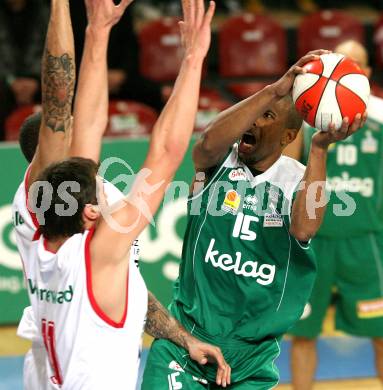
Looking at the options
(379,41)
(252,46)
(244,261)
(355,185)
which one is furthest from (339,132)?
(379,41)

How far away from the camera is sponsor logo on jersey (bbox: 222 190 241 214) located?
4.41 m

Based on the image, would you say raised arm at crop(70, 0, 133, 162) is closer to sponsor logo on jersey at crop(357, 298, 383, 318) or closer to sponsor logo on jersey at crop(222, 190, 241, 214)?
sponsor logo on jersey at crop(222, 190, 241, 214)

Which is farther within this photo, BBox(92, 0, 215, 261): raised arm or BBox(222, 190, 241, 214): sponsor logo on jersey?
BBox(222, 190, 241, 214): sponsor logo on jersey

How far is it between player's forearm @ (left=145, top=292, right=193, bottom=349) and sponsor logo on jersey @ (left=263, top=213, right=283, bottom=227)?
2.02 feet

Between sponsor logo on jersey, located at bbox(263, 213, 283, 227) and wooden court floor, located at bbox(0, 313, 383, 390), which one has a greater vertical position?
sponsor logo on jersey, located at bbox(263, 213, 283, 227)

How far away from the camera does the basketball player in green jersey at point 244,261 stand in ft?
14.4

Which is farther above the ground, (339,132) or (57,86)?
(57,86)

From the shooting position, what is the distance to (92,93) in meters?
4.50

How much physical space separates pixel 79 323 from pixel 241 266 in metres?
1.05

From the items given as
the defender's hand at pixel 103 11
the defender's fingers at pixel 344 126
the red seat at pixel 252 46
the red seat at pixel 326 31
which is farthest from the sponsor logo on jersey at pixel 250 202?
the red seat at pixel 326 31

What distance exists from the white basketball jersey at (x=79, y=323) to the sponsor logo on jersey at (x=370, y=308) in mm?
2732

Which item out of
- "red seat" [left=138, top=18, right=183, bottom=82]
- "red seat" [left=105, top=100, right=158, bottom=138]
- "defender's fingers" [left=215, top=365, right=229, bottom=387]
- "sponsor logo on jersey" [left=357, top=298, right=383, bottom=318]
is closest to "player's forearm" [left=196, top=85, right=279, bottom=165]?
"defender's fingers" [left=215, top=365, right=229, bottom=387]

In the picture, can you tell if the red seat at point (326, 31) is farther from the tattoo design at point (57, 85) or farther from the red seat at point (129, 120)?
the tattoo design at point (57, 85)

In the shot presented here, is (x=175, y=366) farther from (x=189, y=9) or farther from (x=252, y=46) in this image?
(x=252, y=46)
